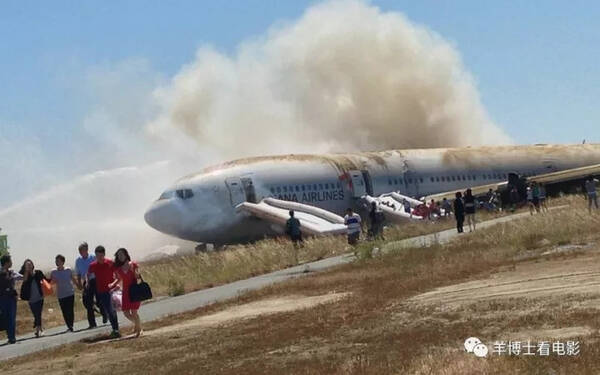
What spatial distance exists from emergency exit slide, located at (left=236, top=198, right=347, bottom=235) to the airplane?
0.04 meters

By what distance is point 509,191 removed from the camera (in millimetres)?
50594

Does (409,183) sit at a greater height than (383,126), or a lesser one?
lesser

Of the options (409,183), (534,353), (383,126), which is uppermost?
(383,126)

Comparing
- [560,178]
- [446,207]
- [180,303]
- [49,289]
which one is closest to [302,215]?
[446,207]

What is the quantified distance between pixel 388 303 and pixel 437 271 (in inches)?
172

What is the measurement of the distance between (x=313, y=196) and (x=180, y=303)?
23.9m

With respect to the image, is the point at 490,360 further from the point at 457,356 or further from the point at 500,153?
the point at 500,153

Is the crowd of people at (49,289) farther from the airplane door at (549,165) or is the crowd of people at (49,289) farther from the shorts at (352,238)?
the airplane door at (549,165)

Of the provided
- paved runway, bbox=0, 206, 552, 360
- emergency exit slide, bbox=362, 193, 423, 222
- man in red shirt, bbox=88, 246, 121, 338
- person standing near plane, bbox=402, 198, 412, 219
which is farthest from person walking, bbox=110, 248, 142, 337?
person standing near plane, bbox=402, 198, 412, 219

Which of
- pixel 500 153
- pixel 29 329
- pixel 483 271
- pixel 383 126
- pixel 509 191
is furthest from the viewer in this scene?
pixel 383 126

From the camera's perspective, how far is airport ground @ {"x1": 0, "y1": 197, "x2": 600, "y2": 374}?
36.8 ft

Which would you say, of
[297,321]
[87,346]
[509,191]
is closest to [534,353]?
[297,321]

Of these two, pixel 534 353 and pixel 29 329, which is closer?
pixel 534 353

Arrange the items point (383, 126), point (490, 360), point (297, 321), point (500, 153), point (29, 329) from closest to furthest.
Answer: point (490, 360), point (297, 321), point (29, 329), point (500, 153), point (383, 126)
